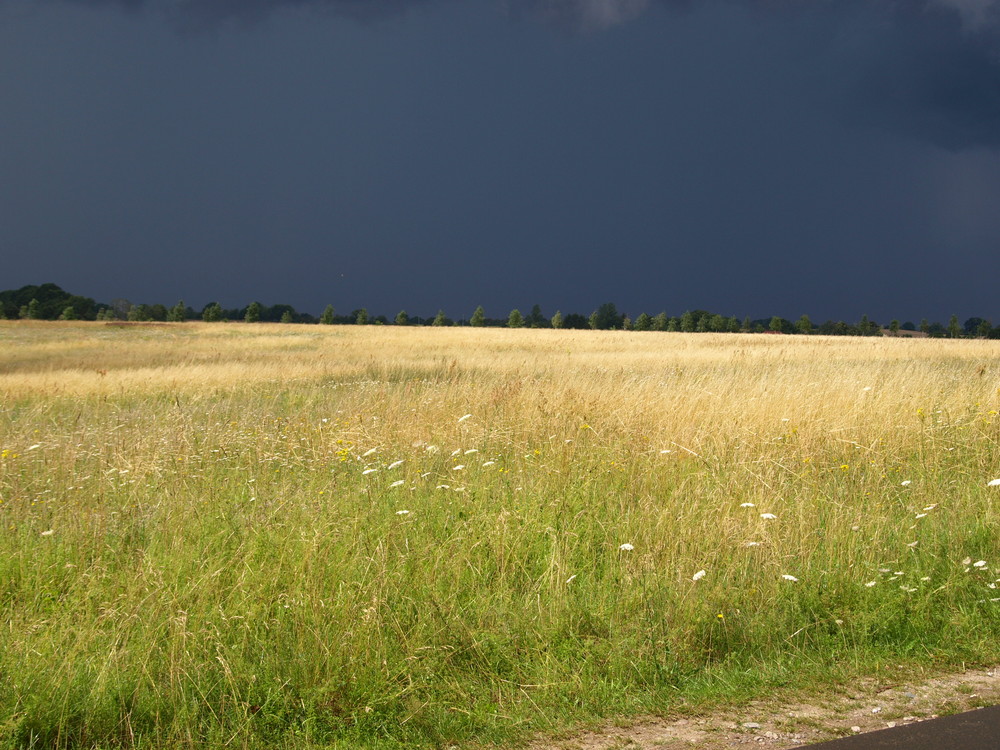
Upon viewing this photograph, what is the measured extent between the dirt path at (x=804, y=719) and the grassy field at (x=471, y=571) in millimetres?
145

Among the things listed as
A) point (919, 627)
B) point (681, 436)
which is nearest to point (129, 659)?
point (919, 627)

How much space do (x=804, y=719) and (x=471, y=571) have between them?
2191mm

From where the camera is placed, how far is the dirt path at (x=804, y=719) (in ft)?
10.6

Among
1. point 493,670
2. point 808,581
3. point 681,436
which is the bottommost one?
point 493,670

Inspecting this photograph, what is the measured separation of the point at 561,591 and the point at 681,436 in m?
3.95

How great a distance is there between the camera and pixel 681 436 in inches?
314

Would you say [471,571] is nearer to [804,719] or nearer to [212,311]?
[804,719]

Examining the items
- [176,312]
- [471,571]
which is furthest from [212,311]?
[471,571]

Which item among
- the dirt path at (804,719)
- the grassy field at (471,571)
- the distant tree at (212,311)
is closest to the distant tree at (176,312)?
the distant tree at (212,311)

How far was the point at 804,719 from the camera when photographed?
3402mm

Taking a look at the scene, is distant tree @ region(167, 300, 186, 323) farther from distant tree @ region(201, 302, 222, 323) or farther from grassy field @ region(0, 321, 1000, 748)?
grassy field @ region(0, 321, 1000, 748)

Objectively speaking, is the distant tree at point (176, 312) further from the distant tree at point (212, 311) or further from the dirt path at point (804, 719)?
the dirt path at point (804, 719)

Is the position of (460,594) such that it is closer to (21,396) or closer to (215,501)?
(215,501)

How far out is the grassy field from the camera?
11.7ft
